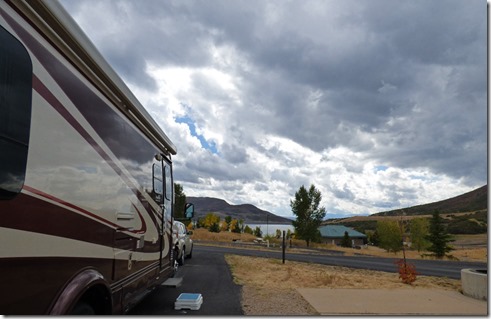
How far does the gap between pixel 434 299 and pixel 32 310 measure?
814 centimetres

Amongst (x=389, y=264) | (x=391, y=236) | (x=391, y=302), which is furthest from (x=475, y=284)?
(x=391, y=236)

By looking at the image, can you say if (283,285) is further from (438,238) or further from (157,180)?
(438,238)

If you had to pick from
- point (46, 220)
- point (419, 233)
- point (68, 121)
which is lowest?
point (46, 220)

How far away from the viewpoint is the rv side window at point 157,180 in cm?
625

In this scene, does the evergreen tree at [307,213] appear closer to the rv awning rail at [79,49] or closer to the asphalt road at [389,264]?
the asphalt road at [389,264]

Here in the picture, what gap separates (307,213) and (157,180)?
48.7 m


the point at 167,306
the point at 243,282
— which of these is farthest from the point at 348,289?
the point at 167,306

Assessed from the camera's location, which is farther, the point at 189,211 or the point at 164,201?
the point at 189,211

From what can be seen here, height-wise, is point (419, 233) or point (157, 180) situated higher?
point (419, 233)

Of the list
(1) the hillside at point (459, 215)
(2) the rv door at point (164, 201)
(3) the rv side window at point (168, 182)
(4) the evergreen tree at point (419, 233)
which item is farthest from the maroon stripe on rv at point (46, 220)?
(1) the hillside at point (459, 215)

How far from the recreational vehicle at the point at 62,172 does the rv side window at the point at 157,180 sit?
1.20 metres

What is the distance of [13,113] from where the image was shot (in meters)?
2.30

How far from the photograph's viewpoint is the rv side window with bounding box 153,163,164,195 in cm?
625

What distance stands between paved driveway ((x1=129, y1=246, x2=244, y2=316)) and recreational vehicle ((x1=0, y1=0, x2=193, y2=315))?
2.17 metres
